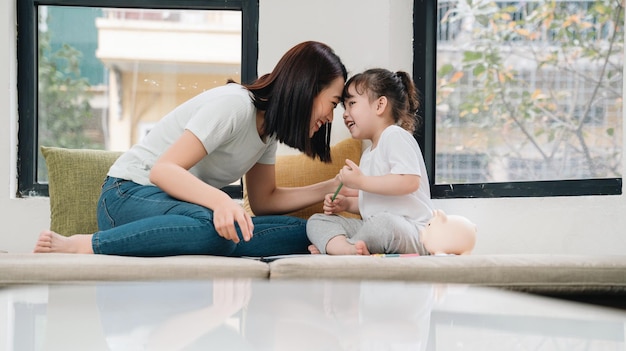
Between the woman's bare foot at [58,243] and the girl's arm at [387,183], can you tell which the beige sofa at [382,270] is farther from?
the girl's arm at [387,183]

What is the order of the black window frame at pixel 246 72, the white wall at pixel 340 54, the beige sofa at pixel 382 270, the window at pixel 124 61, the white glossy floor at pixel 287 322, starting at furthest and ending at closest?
the window at pixel 124 61
the black window frame at pixel 246 72
the white wall at pixel 340 54
the beige sofa at pixel 382 270
the white glossy floor at pixel 287 322

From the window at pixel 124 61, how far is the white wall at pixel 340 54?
0.14 meters

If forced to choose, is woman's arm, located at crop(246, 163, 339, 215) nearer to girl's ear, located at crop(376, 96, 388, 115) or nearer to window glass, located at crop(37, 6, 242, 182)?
girl's ear, located at crop(376, 96, 388, 115)

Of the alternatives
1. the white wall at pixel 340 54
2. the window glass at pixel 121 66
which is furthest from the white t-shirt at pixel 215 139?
the window glass at pixel 121 66

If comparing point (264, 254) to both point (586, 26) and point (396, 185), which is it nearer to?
point (396, 185)

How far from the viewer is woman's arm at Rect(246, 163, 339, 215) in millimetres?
2359

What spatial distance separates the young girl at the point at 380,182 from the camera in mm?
1990

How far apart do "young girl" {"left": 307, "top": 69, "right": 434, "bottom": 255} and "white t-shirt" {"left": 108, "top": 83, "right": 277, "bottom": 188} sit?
0.87 feet

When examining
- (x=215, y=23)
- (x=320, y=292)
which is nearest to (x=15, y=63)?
(x=215, y=23)

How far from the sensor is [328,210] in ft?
7.36

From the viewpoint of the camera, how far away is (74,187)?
2.49 meters

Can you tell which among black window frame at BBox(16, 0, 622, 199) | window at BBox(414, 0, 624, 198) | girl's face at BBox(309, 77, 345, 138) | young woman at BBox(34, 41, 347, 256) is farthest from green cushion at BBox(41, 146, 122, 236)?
window at BBox(414, 0, 624, 198)

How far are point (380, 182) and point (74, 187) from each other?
101cm

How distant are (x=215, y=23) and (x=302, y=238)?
121 centimetres
